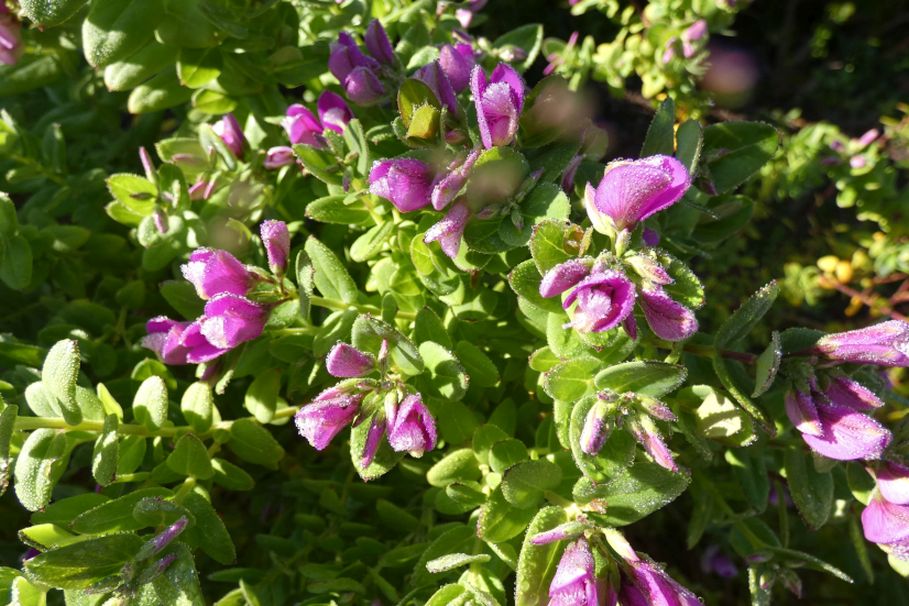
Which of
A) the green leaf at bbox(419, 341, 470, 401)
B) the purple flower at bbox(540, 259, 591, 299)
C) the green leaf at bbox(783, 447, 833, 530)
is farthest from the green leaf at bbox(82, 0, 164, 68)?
the green leaf at bbox(783, 447, 833, 530)

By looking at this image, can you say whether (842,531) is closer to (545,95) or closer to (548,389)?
(548,389)

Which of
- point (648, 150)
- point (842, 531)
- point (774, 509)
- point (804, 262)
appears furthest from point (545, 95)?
point (804, 262)

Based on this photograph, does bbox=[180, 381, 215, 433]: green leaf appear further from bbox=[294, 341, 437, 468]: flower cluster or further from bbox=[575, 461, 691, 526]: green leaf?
bbox=[575, 461, 691, 526]: green leaf

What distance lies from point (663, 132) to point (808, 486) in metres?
0.58

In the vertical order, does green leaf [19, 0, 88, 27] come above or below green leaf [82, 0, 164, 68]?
above

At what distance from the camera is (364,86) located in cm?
113

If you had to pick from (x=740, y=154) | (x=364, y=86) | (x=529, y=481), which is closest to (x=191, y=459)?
(x=529, y=481)

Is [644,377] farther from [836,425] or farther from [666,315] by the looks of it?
[836,425]

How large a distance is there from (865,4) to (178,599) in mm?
4061

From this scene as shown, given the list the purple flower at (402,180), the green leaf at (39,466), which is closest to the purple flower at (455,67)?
the purple flower at (402,180)

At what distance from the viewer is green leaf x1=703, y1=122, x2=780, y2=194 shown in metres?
1.18

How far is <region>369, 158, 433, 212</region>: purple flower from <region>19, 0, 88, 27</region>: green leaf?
48 cm

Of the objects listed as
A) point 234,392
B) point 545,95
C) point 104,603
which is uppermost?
point 545,95

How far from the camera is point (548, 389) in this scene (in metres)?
0.99
